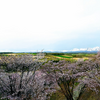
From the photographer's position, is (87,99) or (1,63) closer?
(1,63)

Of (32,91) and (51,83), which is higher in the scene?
(32,91)

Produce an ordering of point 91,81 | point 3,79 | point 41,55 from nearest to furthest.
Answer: point 3,79 < point 41,55 < point 91,81

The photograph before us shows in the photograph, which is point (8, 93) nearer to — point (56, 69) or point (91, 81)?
point (56, 69)

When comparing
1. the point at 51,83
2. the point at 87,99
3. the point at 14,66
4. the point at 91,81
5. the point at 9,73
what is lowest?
the point at 87,99

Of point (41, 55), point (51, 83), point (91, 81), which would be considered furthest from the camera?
point (51, 83)

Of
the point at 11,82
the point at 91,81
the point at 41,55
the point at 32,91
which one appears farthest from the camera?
the point at 91,81

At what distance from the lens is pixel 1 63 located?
20.6 feet

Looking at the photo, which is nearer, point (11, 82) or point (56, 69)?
point (11, 82)

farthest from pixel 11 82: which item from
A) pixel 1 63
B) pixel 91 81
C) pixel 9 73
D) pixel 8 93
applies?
pixel 91 81

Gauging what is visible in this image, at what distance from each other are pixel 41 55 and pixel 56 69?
1988 millimetres

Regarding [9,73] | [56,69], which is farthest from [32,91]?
[56,69]

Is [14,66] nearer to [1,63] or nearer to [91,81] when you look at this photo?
[1,63]

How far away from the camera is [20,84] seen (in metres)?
6.53

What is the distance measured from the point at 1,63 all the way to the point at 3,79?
1131 millimetres
